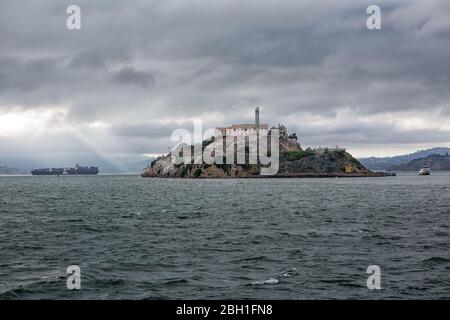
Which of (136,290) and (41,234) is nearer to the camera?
(136,290)

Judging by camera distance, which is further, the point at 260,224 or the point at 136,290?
the point at 260,224

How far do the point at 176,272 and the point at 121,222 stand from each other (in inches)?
1507

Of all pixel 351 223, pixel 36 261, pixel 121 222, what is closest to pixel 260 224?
pixel 351 223

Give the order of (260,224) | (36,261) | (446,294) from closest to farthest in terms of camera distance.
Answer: (446,294) → (36,261) → (260,224)

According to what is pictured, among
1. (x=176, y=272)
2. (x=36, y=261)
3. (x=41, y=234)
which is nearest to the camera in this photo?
(x=176, y=272)

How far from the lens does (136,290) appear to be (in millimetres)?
33906
